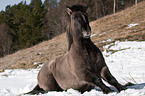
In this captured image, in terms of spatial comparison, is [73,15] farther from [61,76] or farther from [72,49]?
[61,76]

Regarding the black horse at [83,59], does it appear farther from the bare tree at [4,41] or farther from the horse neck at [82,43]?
the bare tree at [4,41]

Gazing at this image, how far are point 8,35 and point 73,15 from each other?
148ft

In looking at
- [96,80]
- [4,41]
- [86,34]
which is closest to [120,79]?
[96,80]

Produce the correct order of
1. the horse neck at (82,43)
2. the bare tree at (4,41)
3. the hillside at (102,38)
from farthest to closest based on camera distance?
the bare tree at (4,41) → the hillside at (102,38) → the horse neck at (82,43)

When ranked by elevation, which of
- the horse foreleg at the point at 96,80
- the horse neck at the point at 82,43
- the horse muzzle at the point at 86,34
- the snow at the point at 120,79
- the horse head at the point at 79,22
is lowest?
the snow at the point at 120,79

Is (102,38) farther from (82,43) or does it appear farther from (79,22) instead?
(79,22)

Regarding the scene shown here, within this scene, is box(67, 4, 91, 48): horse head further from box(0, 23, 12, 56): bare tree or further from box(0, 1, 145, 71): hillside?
box(0, 23, 12, 56): bare tree

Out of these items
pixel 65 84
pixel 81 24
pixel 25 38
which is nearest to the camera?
pixel 81 24

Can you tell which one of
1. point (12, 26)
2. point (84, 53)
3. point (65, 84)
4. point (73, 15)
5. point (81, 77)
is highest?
point (12, 26)

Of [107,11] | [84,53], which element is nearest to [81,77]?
[84,53]

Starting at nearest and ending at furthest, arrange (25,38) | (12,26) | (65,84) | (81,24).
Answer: (81,24), (65,84), (25,38), (12,26)

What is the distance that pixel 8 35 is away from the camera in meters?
43.4

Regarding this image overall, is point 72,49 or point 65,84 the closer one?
point 72,49

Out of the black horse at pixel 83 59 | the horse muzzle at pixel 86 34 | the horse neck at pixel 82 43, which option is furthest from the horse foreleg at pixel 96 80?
the horse muzzle at pixel 86 34
